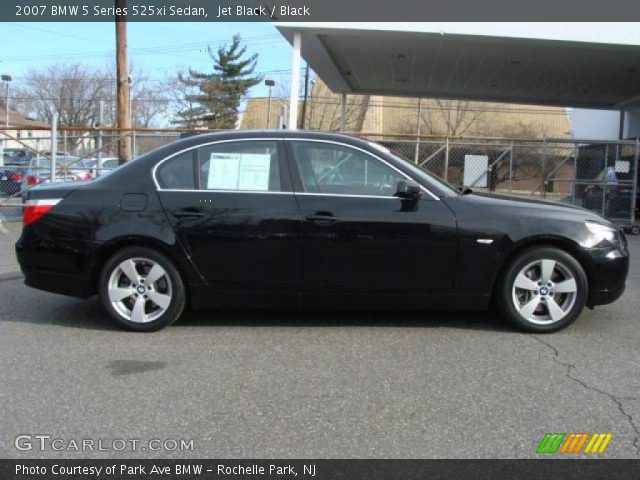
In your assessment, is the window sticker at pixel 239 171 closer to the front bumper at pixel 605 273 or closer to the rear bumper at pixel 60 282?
the rear bumper at pixel 60 282

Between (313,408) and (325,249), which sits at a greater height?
(325,249)

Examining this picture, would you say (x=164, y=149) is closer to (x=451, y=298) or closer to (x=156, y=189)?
(x=156, y=189)

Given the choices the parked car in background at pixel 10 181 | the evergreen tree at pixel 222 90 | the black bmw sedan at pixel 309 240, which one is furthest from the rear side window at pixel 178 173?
the evergreen tree at pixel 222 90

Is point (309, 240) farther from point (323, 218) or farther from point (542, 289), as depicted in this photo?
point (542, 289)

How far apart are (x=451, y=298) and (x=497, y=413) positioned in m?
1.55

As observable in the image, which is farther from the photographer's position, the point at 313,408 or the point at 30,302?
the point at 30,302

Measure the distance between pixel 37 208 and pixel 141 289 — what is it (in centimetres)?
117

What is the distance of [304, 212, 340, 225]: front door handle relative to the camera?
16.2 ft

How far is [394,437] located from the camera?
3281 mm

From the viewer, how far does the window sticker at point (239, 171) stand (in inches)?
200

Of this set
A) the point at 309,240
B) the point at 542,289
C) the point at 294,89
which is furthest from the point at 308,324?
the point at 294,89

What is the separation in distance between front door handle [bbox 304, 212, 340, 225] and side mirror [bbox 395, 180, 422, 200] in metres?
0.56
